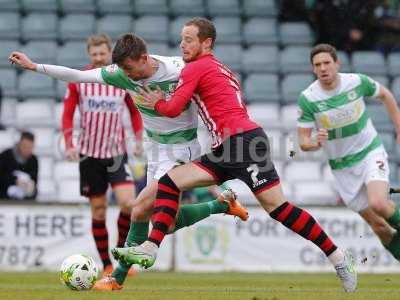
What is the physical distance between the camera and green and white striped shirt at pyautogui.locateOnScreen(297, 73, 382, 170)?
10.5 m

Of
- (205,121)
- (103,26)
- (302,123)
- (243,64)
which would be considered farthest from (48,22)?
(205,121)

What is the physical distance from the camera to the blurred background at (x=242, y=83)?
45.3 feet

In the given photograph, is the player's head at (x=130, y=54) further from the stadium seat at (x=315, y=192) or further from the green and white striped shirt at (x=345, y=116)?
the stadium seat at (x=315, y=192)

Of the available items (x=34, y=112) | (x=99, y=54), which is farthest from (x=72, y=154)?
(x=34, y=112)

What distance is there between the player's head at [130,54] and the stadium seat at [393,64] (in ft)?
32.5

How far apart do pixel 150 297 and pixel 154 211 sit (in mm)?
830

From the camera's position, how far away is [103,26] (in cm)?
1820

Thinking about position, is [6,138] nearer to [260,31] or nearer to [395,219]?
[260,31]

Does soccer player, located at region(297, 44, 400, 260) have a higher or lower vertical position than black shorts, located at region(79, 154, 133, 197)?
higher

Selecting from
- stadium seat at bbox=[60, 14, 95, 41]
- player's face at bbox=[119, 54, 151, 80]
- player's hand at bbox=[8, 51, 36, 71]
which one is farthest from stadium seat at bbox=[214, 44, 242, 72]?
player's hand at bbox=[8, 51, 36, 71]

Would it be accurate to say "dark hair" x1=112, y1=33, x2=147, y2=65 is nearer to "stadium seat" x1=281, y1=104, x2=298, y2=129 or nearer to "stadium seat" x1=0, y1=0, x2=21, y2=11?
"stadium seat" x1=281, y1=104, x2=298, y2=129

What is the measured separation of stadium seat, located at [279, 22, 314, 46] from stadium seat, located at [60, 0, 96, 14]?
326cm

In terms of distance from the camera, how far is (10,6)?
61.2ft

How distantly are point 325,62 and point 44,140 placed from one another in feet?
22.2
